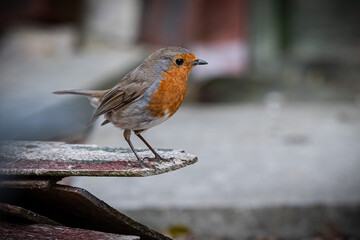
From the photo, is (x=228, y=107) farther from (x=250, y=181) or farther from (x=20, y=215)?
(x=20, y=215)

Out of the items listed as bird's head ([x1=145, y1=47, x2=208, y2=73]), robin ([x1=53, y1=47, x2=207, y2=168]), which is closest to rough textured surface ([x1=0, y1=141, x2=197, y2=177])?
robin ([x1=53, y1=47, x2=207, y2=168])

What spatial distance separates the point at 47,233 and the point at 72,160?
25 centimetres

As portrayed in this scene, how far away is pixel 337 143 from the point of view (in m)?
4.25

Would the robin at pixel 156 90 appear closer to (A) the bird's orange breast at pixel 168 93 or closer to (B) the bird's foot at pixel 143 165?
(A) the bird's orange breast at pixel 168 93

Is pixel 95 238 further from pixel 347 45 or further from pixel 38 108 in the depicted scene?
pixel 347 45

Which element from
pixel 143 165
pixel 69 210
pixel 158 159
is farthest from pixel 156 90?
pixel 69 210

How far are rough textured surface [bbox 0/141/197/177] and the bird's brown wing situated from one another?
0.68 ft

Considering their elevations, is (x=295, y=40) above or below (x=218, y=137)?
above

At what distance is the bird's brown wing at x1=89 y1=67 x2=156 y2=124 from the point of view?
82.4 inches

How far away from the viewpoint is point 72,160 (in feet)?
5.80

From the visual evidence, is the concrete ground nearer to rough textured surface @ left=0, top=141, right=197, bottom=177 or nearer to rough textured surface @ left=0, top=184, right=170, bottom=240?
rough textured surface @ left=0, top=141, right=197, bottom=177

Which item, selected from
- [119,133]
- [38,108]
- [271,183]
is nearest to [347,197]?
[271,183]

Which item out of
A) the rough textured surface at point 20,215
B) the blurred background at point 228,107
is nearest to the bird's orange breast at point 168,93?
the rough textured surface at point 20,215

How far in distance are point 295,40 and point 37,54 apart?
12.5 ft
